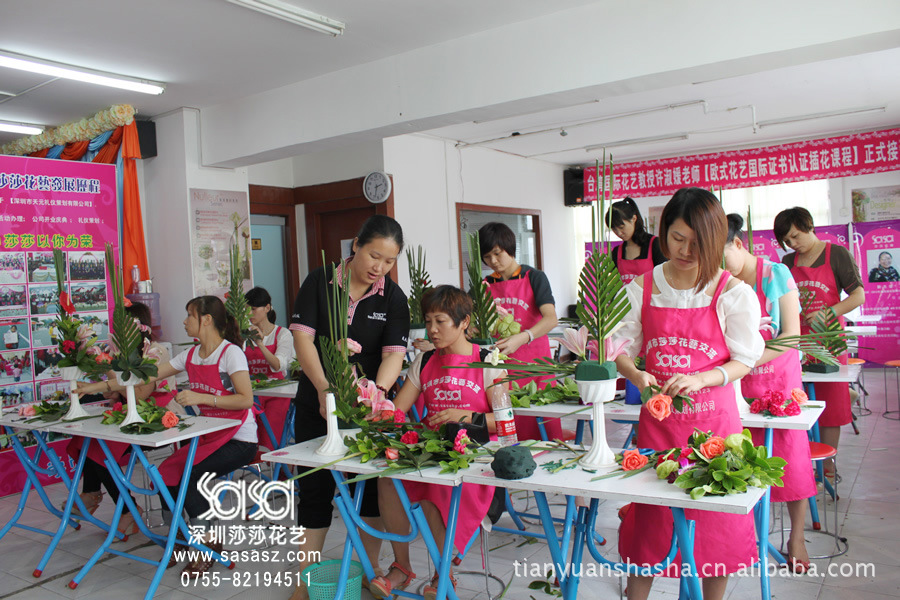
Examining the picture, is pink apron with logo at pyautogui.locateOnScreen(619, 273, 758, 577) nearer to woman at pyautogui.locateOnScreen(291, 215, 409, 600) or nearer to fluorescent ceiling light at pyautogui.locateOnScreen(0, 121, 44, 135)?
woman at pyautogui.locateOnScreen(291, 215, 409, 600)

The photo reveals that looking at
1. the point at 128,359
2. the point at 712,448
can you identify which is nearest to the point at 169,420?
the point at 128,359

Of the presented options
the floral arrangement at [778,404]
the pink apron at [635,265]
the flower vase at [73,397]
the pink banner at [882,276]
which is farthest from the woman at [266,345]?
the pink banner at [882,276]

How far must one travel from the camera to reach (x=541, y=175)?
996 cm

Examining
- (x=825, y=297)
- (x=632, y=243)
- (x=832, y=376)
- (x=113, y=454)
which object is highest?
(x=632, y=243)

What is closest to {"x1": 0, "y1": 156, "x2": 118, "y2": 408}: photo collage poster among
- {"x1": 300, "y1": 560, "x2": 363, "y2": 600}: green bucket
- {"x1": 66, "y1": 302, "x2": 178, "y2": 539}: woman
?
{"x1": 66, "y1": 302, "x2": 178, "y2": 539}: woman

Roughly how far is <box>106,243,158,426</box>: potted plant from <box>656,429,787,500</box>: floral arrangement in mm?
2522

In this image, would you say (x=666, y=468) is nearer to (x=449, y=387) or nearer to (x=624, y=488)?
(x=624, y=488)

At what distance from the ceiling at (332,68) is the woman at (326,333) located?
2.11m

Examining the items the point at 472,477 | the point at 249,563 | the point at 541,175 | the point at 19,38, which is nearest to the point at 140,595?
the point at 249,563

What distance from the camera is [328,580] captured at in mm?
2754

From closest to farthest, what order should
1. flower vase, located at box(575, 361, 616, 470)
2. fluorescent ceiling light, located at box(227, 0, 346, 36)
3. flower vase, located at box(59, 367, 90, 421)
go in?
flower vase, located at box(575, 361, 616, 470) < flower vase, located at box(59, 367, 90, 421) < fluorescent ceiling light, located at box(227, 0, 346, 36)

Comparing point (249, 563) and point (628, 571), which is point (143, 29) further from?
point (628, 571)

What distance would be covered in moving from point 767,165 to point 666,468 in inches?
309

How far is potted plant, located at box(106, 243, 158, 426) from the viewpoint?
331cm
